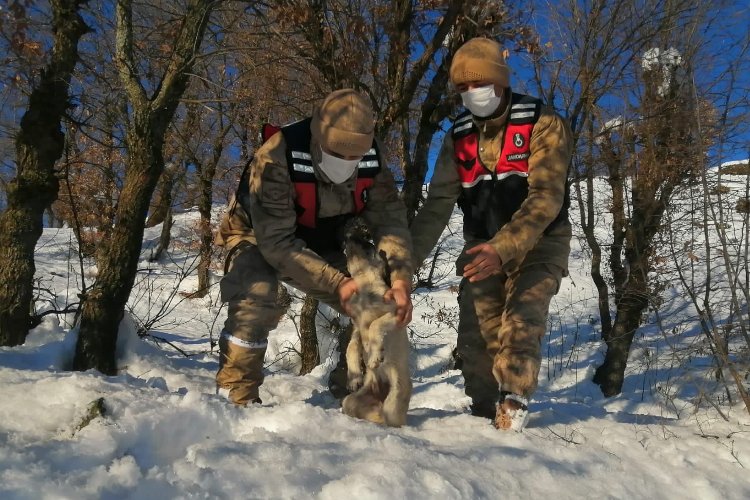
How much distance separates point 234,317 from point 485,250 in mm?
1301

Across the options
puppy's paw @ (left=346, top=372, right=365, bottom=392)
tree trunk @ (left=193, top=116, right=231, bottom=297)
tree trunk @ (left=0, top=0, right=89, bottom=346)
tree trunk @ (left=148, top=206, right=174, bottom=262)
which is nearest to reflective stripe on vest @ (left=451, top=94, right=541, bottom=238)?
puppy's paw @ (left=346, top=372, right=365, bottom=392)

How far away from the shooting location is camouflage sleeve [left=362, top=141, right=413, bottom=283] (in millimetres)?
2867

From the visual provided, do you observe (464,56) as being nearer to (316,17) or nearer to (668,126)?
(316,17)

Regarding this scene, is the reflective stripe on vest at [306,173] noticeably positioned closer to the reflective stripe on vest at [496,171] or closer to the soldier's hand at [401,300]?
the reflective stripe on vest at [496,171]

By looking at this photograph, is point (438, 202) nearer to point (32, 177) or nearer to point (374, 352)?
point (374, 352)

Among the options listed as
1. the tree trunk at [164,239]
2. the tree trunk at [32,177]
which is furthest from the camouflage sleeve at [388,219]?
the tree trunk at [164,239]

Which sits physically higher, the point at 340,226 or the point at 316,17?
the point at 316,17

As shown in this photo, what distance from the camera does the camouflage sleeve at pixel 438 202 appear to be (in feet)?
10.4

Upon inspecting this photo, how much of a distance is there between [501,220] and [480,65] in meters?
0.81

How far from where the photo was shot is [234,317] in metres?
2.87

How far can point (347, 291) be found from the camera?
8.80 feet

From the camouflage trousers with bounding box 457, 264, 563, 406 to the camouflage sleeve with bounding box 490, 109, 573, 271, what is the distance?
161 mm

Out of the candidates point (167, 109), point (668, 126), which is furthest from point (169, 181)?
point (668, 126)

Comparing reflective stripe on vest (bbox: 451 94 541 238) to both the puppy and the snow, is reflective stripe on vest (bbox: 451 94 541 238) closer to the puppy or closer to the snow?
the puppy
